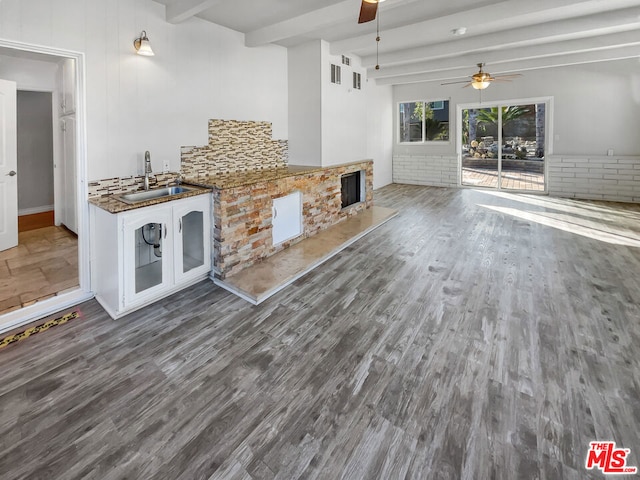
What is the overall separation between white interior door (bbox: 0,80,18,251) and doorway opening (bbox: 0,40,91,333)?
0.04ft

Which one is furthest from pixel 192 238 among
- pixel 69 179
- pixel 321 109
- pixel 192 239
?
pixel 321 109

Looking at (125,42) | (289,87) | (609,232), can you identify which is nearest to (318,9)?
(289,87)

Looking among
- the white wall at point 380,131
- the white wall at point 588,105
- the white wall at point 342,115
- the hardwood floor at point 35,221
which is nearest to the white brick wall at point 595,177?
the white wall at point 588,105

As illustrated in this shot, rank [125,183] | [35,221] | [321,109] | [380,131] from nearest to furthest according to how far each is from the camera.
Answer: [125,183] → [321,109] → [35,221] → [380,131]

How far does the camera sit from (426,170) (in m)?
9.88

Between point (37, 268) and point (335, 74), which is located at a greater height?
point (335, 74)

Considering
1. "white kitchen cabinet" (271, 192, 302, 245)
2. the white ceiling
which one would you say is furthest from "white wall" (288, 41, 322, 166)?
"white kitchen cabinet" (271, 192, 302, 245)

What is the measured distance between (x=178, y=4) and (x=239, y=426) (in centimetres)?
383

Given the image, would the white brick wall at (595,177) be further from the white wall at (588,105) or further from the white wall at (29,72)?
the white wall at (29,72)

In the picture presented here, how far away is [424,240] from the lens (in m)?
5.03

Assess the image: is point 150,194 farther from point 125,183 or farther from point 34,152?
point 34,152

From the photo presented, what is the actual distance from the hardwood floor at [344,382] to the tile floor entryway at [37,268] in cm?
47

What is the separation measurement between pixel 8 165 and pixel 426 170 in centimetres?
887

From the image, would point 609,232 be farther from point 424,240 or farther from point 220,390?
point 220,390
